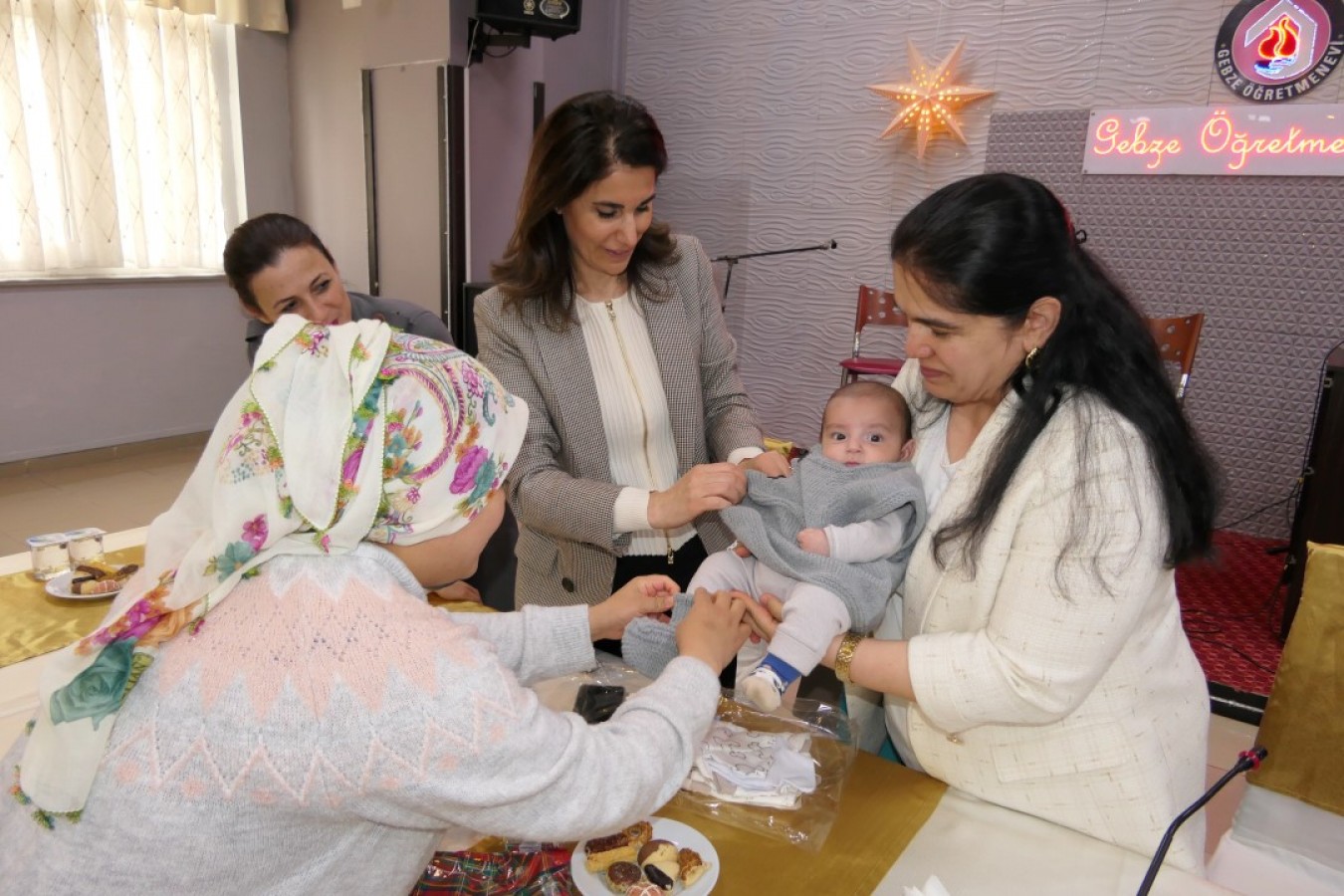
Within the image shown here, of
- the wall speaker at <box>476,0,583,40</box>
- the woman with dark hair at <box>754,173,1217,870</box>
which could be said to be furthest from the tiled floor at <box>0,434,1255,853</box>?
the woman with dark hair at <box>754,173,1217,870</box>

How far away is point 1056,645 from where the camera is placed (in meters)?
1.13

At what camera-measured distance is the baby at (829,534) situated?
1.34 m

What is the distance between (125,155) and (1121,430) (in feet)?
19.9

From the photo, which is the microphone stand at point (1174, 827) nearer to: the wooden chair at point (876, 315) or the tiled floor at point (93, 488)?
the wooden chair at point (876, 315)

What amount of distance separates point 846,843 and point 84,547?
71.7 inches

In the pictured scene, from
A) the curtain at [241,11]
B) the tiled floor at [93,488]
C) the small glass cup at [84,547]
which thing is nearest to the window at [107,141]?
the curtain at [241,11]

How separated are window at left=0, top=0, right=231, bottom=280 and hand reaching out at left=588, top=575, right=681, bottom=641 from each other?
528cm

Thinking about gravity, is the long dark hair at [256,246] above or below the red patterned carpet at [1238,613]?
above

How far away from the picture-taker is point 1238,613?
153 inches

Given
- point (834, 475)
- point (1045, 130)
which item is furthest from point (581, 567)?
point (1045, 130)

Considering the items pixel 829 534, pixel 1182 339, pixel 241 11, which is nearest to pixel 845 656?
pixel 829 534

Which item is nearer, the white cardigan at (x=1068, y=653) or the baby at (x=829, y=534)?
the white cardigan at (x=1068, y=653)

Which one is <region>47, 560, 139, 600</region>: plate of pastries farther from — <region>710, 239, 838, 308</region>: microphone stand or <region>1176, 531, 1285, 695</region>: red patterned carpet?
<region>710, 239, 838, 308</region>: microphone stand

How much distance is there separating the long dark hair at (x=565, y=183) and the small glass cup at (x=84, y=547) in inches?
44.0
